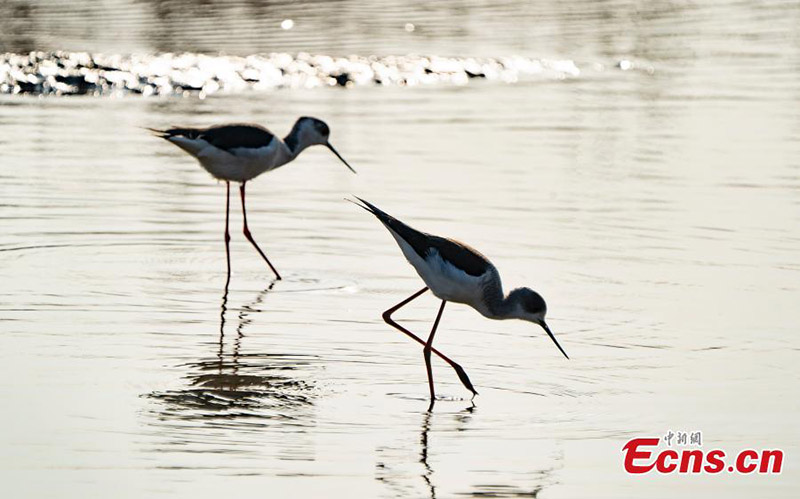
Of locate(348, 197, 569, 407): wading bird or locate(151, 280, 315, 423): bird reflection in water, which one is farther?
locate(348, 197, 569, 407): wading bird

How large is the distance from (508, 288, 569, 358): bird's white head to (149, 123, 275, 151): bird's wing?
3.66m

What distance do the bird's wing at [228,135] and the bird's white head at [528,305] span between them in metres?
3.66

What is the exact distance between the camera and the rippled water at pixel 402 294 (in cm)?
658

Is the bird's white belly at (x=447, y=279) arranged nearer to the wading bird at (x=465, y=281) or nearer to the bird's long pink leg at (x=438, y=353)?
the wading bird at (x=465, y=281)

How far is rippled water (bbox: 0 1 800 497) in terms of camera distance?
6578 mm

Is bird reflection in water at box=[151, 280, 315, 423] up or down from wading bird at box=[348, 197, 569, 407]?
down

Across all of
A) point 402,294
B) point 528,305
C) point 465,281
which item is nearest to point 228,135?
point 402,294

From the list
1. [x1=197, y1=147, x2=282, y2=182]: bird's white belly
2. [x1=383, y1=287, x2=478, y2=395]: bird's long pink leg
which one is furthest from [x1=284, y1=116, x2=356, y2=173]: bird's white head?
[x1=383, y1=287, x2=478, y2=395]: bird's long pink leg

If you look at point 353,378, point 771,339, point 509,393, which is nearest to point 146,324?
point 353,378

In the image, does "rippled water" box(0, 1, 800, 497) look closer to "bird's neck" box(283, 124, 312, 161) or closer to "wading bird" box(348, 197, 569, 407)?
"wading bird" box(348, 197, 569, 407)

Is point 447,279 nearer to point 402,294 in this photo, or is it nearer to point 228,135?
point 402,294

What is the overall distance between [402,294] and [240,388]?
2.38 meters

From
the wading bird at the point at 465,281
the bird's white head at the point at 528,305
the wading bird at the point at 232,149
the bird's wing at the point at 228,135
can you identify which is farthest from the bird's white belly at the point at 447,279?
the bird's wing at the point at 228,135

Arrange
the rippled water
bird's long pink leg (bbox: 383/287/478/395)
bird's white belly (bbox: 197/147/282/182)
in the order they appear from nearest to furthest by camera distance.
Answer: the rippled water < bird's long pink leg (bbox: 383/287/478/395) < bird's white belly (bbox: 197/147/282/182)
